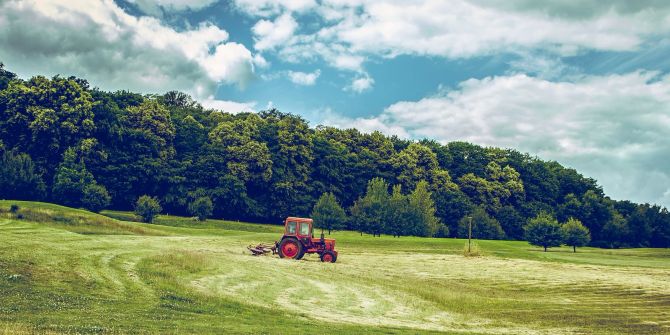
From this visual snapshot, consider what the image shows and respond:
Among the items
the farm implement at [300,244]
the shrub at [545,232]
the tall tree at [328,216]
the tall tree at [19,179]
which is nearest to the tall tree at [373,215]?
the tall tree at [328,216]

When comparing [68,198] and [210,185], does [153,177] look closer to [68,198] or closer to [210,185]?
[210,185]

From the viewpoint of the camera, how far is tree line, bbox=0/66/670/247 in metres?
81.9

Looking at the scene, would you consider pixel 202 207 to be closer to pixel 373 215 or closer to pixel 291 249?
pixel 373 215

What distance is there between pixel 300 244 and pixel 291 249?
815mm

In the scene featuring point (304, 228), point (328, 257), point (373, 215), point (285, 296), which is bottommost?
point (285, 296)

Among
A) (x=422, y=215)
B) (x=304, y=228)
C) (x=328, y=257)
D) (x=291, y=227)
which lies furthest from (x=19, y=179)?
(x=422, y=215)

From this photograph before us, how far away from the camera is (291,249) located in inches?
1629

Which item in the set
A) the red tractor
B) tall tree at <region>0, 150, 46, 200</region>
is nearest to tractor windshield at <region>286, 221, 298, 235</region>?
the red tractor

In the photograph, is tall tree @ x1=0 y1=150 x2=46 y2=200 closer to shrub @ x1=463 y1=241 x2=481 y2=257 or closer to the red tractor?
the red tractor

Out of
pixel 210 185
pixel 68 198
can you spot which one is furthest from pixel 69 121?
pixel 210 185

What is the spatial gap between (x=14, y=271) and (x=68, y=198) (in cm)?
6141

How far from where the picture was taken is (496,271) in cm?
4403

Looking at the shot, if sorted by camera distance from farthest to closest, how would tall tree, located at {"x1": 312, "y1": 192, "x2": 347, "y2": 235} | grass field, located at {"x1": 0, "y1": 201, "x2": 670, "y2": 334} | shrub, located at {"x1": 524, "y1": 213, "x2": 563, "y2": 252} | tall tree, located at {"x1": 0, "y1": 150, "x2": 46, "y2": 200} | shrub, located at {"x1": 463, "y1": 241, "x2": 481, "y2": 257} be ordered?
shrub, located at {"x1": 524, "y1": 213, "x2": 563, "y2": 252}, tall tree, located at {"x1": 312, "y1": 192, "x2": 347, "y2": 235}, tall tree, located at {"x1": 0, "y1": 150, "x2": 46, "y2": 200}, shrub, located at {"x1": 463, "y1": 241, "x2": 481, "y2": 257}, grass field, located at {"x1": 0, "y1": 201, "x2": 670, "y2": 334}

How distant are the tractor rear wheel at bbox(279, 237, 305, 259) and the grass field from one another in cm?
316
